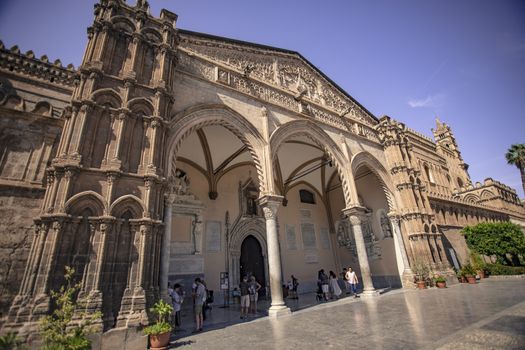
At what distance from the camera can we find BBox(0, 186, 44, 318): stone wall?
5.44 m

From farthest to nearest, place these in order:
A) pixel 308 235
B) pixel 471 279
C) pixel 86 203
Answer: pixel 308 235 < pixel 471 279 < pixel 86 203

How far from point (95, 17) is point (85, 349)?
7.86m

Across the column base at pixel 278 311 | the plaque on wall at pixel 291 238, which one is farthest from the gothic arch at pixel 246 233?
the column base at pixel 278 311

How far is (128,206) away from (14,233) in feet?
10.0

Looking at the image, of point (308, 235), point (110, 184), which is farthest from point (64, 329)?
point (308, 235)

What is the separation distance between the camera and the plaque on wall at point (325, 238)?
1589 centimetres

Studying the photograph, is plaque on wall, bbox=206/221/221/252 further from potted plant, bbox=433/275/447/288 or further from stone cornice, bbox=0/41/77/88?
potted plant, bbox=433/275/447/288

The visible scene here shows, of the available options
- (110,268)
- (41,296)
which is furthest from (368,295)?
(41,296)

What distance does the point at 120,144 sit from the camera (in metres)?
5.86

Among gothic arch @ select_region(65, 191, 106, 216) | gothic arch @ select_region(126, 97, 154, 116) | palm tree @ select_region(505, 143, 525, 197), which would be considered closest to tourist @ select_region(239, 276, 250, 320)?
gothic arch @ select_region(65, 191, 106, 216)

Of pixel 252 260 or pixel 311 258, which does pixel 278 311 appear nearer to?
pixel 252 260

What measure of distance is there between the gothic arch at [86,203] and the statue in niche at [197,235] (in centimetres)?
625

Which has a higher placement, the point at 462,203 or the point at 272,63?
the point at 272,63

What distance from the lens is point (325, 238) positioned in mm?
16109
